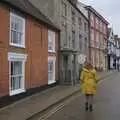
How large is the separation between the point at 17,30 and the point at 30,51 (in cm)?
221

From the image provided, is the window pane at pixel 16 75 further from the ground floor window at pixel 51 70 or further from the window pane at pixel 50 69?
the window pane at pixel 50 69

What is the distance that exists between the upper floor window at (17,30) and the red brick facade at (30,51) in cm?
35

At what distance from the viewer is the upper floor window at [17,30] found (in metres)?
18.3

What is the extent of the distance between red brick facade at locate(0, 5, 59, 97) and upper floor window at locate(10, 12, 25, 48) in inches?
13.7

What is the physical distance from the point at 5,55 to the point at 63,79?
1445 cm

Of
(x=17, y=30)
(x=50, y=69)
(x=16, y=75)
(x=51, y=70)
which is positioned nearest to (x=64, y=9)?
(x=51, y=70)

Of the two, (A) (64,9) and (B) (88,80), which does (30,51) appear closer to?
(B) (88,80)

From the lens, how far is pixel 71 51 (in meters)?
31.6

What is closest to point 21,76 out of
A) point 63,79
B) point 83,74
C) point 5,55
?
point 5,55

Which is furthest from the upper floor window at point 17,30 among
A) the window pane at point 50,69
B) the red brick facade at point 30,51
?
the window pane at point 50,69

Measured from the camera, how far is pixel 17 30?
1914cm

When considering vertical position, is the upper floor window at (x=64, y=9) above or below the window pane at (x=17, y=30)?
above

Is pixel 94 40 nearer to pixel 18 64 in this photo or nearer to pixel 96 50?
pixel 96 50

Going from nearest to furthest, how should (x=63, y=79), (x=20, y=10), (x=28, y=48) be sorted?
(x=20, y=10) → (x=28, y=48) → (x=63, y=79)
